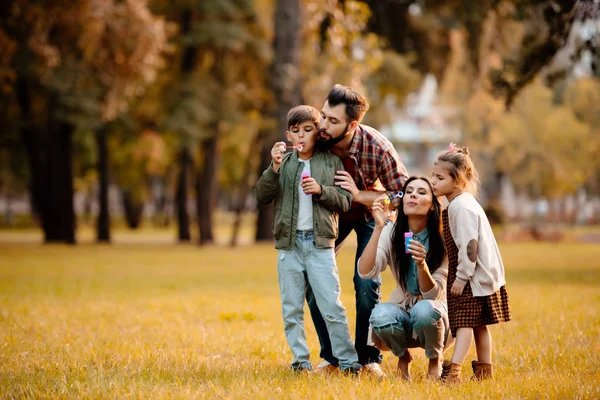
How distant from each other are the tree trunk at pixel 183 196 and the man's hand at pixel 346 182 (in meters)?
24.3

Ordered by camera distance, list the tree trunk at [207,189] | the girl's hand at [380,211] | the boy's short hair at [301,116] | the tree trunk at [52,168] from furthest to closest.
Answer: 1. the tree trunk at [207,189]
2. the tree trunk at [52,168]
3. the boy's short hair at [301,116]
4. the girl's hand at [380,211]

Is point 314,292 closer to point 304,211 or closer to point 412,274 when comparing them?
point 304,211

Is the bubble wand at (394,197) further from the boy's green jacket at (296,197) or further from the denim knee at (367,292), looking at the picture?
the denim knee at (367,292)

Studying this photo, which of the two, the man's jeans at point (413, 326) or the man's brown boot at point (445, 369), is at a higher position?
the man's jeans at point (413, 326)

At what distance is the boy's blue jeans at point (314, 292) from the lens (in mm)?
5691

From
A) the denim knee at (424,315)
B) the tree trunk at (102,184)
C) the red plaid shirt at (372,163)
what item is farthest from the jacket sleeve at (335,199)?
the tree trunk at (102,184)

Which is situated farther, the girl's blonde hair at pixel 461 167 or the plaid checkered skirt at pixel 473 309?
the girl's blonde hair at pixel 461 167

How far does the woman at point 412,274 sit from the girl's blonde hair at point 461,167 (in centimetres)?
20

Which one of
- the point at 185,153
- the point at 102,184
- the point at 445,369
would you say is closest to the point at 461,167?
the point at 445,369

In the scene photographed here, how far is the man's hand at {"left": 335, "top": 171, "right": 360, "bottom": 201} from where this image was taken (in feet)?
18.7

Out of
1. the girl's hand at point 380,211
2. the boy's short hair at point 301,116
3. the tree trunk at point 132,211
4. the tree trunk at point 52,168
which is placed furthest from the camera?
the tree trunk at point 132,211

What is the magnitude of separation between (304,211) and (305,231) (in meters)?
0.15

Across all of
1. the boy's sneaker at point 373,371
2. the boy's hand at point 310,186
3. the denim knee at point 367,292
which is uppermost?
the boy's hand at point 310,186

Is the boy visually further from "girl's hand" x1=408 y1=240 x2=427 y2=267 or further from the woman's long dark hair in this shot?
"girl's hand" x1=408 y1=240 x2=427 y2=267
